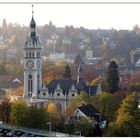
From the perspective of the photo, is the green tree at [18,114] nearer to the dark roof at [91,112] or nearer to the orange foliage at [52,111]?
the orange foliage at [52,111]

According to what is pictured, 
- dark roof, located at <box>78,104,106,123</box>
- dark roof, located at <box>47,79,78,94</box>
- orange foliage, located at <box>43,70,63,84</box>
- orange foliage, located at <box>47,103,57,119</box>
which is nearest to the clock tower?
dark roof, located at <box>47,79,78,94</box>

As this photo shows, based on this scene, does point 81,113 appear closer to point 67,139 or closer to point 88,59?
point 67,139

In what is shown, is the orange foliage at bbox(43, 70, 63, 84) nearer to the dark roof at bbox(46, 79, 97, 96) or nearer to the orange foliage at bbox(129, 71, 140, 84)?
the orange foliage at bbox(129, 71, 140, 84)

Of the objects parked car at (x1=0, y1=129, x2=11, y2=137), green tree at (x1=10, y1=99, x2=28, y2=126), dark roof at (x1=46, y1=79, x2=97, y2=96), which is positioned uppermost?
dark roof at (x1=46, y1=79, x2=97, y2=96)

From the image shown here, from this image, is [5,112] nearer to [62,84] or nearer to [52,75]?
[62,84]

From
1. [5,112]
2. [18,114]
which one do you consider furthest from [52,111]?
[18,114]

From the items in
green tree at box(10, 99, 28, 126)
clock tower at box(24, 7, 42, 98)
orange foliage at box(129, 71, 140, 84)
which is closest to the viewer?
green tree at box(10, 99, 28, 126)

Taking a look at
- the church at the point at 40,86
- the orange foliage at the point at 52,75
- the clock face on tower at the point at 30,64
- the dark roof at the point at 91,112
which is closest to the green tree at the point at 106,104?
the dark roof at the point at 91,112

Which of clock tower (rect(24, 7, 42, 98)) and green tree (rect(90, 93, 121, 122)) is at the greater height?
clock tower (rect(24, 7, 42, 98))
